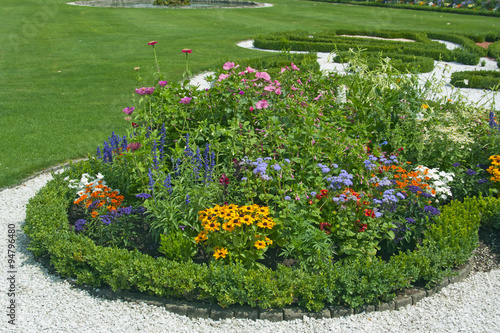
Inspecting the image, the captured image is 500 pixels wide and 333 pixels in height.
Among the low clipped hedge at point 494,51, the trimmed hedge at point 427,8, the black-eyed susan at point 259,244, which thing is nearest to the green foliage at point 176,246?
the black-eyed susan at point 259,244

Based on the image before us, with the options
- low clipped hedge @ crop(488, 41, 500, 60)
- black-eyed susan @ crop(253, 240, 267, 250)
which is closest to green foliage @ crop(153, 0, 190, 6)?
low clipped hedge @ crop(488, 41, 500, 60)

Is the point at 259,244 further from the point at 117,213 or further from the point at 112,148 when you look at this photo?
the point at 112,148

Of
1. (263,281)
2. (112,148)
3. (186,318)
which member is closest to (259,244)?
(263,281)

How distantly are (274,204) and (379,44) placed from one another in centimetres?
1128

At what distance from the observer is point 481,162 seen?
553cm

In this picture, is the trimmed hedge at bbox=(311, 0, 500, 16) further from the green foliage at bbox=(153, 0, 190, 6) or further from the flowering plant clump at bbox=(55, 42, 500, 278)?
the flowering plant clump at bbox=(55, 42, 500, 278)

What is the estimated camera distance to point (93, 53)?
46.7 ft

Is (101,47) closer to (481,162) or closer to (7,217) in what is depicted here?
(7,217)

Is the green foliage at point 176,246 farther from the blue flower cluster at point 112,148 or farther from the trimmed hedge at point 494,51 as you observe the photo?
the trimmed hedge at point 494,51

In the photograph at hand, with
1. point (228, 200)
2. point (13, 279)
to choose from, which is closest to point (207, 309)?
point (228, 200)

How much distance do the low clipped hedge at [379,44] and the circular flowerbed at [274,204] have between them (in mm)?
6432

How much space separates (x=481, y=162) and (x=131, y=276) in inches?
179

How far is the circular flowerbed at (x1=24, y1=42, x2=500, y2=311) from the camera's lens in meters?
3.84

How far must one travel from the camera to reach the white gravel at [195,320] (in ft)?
11.9
